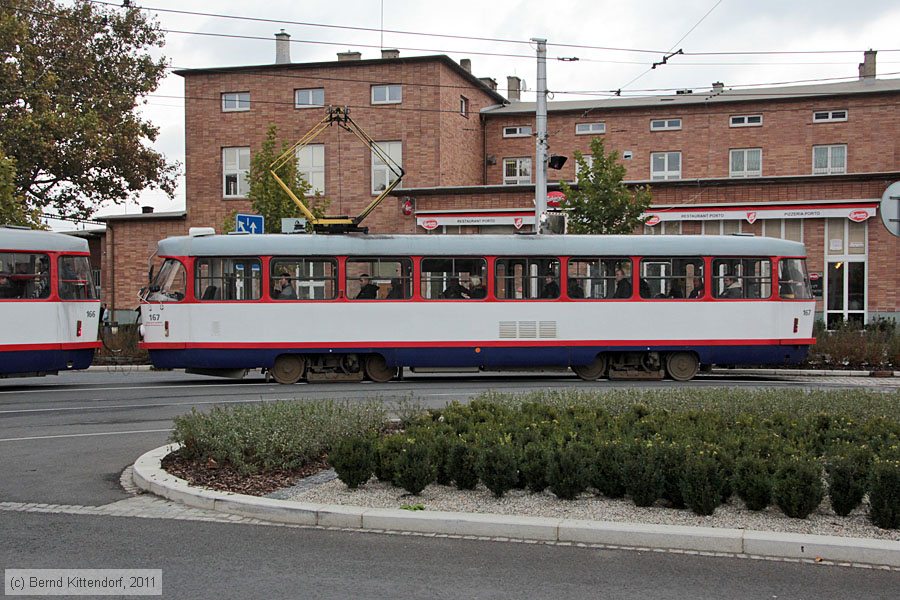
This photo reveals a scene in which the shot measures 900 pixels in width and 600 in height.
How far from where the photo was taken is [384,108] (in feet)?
123

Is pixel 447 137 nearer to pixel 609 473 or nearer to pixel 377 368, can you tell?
pixel 377 368

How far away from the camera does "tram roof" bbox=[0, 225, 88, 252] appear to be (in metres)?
18.0

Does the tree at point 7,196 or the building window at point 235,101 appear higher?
the building window at point 235,101

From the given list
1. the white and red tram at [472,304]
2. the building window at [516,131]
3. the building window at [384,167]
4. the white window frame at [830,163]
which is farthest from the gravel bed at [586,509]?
the building window at [516,131]

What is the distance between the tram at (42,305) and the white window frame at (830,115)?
30.9 metres

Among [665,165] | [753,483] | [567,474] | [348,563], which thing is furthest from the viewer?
[665,165]

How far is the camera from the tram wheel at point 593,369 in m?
19.3

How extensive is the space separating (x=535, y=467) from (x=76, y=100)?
3925cm

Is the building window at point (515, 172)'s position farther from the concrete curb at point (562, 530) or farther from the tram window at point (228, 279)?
the concrete curb at point (562, 530)

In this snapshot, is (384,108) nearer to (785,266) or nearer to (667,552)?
(785,266)

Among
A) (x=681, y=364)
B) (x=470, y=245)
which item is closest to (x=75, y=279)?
(x=470, y=245)

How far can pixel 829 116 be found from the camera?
38.8 meters

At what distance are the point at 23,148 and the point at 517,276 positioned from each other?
27.4m

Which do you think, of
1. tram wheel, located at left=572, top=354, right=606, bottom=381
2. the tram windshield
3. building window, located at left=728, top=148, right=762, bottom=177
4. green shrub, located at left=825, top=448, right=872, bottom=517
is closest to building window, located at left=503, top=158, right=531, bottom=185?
building window, located at left=728, top=148, right=762, bottom=177
